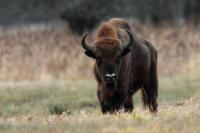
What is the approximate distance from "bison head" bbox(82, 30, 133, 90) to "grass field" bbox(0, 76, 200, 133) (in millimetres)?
782

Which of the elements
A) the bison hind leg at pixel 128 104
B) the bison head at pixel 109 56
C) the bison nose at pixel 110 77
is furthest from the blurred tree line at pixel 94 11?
the bison nose at pixel 110 77

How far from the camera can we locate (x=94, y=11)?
40000 millimetres

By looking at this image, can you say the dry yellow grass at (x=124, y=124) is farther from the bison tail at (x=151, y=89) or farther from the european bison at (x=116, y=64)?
the bison tail at (x=151, y=89)

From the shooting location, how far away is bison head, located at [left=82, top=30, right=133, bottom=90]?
15039 mm

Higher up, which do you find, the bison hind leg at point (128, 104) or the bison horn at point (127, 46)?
the bison horn at point (127, 46)

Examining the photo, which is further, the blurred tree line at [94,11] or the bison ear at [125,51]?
the blurred tree line at [94,11]

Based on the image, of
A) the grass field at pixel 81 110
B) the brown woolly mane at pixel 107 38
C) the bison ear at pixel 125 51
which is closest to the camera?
the grass field at pixel 81 110

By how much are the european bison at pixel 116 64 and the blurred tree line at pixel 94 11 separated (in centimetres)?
2239

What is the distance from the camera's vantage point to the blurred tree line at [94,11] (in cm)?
4009

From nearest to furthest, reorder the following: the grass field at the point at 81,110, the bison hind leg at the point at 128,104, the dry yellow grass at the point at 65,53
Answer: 1. the grass field at the point at 81,110
2. the bison hind leg at the point at 128,104
3. the dry yellow grass at the point at 65,53

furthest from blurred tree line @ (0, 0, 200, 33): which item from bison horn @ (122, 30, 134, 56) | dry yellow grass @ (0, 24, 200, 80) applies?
bison horn @ (122, 30, 134, 56)

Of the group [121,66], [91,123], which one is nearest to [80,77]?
[121,66]

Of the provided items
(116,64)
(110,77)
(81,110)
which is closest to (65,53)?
(81,110)

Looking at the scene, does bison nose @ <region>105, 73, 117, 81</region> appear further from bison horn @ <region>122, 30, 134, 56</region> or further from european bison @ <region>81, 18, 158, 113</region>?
bison horn @ <region>122, 30, 134, 56</region>
